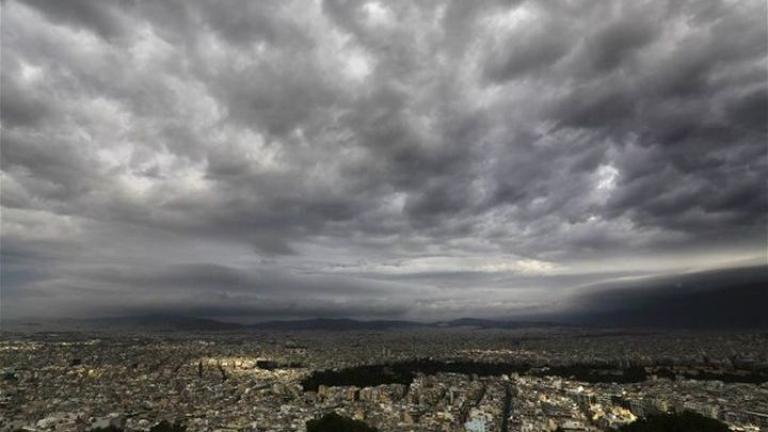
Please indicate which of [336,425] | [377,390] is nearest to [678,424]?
[336,425]

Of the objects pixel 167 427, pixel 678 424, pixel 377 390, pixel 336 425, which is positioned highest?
pixel 336 425

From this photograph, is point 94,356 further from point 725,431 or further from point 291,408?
point 725,431

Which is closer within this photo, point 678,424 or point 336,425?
point 336,425

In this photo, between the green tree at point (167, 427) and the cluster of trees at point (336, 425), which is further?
the green tree at point (167, 427)

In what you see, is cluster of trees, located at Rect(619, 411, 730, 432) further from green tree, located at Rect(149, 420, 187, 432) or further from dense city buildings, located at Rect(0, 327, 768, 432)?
green tree, located at Rect(149, 420, 187, 432)

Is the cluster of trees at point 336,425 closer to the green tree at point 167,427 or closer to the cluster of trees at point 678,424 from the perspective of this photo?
the green tree at point 167,427

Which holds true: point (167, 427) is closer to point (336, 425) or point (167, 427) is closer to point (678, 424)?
point (336, 425)

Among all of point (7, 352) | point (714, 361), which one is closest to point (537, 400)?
point (714, 361)

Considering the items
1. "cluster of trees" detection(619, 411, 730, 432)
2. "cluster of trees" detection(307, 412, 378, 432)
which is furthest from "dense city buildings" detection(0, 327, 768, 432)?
"cluster of trees" detection(619, 411, 730, 432)

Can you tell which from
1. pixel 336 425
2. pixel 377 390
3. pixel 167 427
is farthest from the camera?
pixel 377 390

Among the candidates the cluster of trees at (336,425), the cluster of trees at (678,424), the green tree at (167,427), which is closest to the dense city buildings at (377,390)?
the green tree at (167,427)
